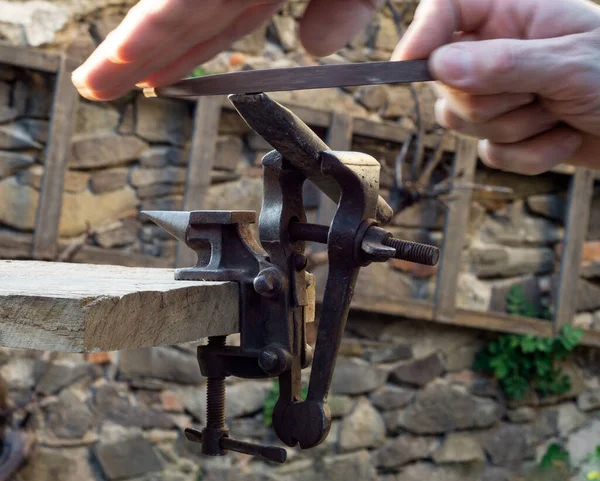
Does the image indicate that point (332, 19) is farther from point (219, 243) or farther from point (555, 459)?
point (555, 459)

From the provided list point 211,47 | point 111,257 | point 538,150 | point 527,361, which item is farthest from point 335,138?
point 211,47

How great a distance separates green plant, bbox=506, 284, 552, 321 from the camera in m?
4.06

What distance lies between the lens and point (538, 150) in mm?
878

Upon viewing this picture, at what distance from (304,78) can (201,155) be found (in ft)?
8.21

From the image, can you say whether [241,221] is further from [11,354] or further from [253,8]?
[11,354]

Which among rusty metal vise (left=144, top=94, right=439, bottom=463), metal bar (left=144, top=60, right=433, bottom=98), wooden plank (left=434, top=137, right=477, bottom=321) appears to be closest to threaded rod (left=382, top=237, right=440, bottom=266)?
rusty metal vise (left=144, top=94, right=439, bottom=463)

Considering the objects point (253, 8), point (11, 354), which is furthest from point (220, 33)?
point (11, 354)

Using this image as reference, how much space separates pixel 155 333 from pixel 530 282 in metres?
3.43

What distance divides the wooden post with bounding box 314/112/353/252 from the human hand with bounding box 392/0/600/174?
257 cm

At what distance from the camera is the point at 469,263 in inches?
157

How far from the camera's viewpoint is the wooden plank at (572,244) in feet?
13.2

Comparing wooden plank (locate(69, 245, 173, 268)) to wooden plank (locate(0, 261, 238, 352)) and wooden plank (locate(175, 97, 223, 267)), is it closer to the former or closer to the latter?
wooden plank (locate(175, 97, 223, 267))

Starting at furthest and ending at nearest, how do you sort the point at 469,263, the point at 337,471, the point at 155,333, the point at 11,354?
the point at 469,263 < the point at 337,471 < the point at 11,354 < the point at 155,333

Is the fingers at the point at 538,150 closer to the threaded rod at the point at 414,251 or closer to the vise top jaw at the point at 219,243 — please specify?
the threaded rod at the point at 414,251
